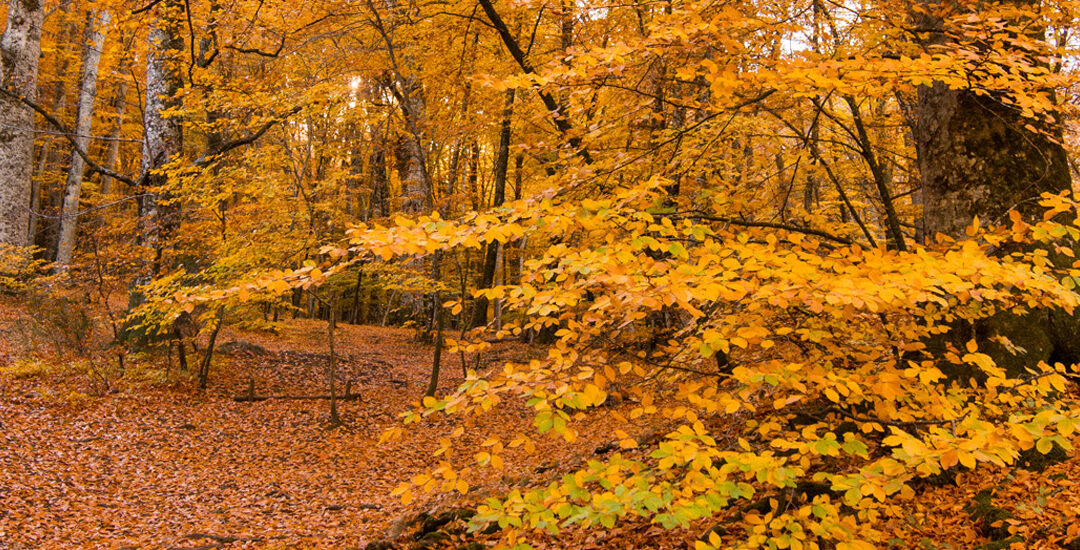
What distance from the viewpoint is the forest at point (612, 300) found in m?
2.24

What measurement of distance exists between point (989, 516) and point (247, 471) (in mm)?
7130

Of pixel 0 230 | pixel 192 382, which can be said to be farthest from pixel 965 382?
pixel 0 230

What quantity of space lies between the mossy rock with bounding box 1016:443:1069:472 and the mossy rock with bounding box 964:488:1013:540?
32cm

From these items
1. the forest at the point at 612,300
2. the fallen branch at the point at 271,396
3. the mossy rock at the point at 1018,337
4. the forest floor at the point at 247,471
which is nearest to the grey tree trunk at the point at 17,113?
the forest at the point at 612,300

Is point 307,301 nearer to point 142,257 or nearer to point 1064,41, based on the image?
point 142,257

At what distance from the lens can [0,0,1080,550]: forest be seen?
2238mm

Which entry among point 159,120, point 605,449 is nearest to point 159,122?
point 159,120

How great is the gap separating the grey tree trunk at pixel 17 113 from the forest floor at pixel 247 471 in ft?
12.4

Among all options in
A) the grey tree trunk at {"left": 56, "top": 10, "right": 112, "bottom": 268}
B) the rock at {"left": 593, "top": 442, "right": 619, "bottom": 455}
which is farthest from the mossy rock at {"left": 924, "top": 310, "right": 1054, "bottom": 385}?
the grey tree trunk at {"left": 56, "top": 10, "right": 112, "bottom": 268}

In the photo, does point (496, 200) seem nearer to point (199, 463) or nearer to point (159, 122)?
point (159, 122)

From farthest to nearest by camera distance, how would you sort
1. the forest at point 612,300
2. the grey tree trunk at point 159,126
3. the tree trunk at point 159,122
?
the tree trunk at point 159,122, the grey tree trunk at point 159,126, the forest at point 612,300

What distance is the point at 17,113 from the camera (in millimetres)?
11742

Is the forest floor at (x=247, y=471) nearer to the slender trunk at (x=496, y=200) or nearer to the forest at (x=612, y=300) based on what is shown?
the forest at (x=612, y=300)

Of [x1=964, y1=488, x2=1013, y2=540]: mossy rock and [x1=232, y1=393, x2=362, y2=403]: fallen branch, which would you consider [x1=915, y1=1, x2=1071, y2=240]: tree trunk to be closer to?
[x1=964, y1=488, x2=1013, y2=540]: mossy rock
